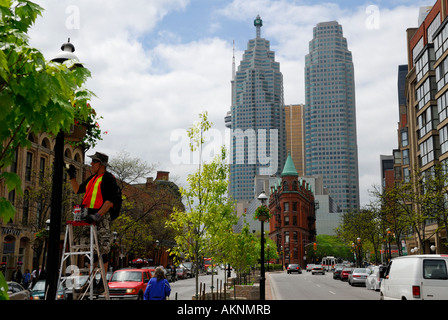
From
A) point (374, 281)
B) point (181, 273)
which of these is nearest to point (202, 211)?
point (374, 281)

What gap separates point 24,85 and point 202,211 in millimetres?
15295

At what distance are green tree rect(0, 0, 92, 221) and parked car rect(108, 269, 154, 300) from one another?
17.3 metres

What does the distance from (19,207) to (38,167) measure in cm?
687

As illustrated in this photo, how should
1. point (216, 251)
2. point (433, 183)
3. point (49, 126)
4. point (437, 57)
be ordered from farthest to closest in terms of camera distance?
point (437, 57), point (433, 183), point (216, 251), point (49, 126)

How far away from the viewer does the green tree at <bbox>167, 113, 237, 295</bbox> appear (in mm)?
18688

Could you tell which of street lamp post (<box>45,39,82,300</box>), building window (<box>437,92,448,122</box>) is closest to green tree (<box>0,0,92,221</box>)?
street lamp post (<box>45,39,82,300</box>)

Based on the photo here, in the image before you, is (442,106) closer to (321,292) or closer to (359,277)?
(359,277)

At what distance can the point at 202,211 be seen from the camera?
19062 millimetres

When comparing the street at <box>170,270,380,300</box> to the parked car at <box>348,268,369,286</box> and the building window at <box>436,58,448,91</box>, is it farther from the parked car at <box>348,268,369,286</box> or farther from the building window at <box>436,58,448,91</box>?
the building window at <box>436,58,448,91</box>

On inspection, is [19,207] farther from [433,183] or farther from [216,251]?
[433,183]

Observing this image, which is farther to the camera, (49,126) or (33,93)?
(49,126)

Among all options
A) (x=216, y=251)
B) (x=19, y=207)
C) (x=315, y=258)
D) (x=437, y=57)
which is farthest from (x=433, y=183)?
(x=315, y=258)

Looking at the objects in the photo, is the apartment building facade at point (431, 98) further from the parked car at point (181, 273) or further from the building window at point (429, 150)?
the parked car at point (181, 273)
